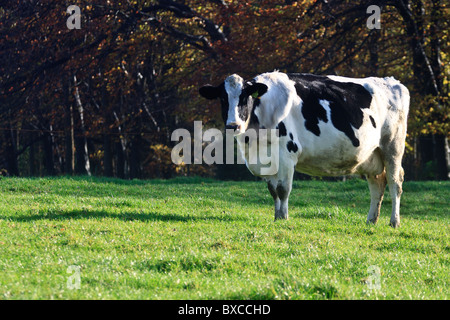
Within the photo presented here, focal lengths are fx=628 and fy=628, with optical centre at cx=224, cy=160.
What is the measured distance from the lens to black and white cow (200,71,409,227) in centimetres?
1154

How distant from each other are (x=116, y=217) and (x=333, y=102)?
465 cm

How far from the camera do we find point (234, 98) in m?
11.4

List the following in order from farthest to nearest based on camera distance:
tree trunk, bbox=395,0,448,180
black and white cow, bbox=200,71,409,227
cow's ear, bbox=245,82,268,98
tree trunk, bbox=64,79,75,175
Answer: tree trunk, bbox=64,79,75,175
tree trunk, bbox=395,0,448,180
black and white cow, bbox=200,71,409,227
cow's ear, bbox=245,82,268,98

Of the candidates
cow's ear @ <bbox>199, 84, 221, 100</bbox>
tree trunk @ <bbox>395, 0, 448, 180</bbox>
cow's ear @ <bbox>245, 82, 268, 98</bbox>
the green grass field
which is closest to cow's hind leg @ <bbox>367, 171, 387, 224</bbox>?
the green grass field

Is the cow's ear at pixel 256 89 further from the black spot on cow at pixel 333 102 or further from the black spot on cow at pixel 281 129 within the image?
the black spot on cow at pixel 333 102

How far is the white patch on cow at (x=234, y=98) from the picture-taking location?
11164mm

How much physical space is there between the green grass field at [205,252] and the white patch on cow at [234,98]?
6.03 ft

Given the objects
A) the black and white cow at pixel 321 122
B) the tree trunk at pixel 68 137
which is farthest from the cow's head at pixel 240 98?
the tree trunk at pixel 68 137

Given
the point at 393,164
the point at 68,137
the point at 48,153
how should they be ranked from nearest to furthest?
1. the point at 393,164
2. the point at 68,137
3. the point at 48,153

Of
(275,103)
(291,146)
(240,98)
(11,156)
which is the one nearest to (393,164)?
(291,146)

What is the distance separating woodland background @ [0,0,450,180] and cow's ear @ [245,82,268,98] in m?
12.2

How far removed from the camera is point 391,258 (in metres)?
9.12

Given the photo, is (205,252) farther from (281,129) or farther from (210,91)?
(210,91)

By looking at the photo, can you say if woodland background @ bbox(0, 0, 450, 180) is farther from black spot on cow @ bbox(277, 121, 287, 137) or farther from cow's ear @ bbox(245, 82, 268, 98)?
black spot on cow @ bbox(277, 121, 287, 137)
